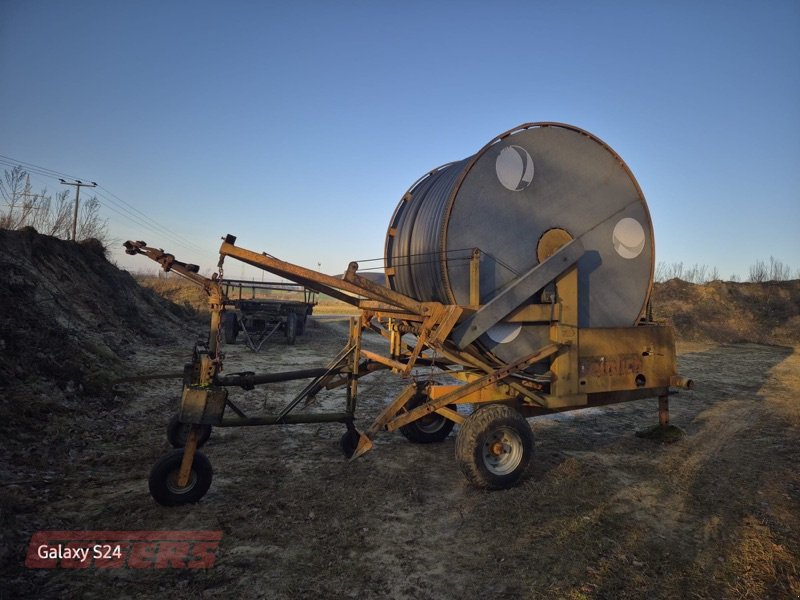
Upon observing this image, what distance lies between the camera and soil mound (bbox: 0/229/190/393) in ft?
24.7

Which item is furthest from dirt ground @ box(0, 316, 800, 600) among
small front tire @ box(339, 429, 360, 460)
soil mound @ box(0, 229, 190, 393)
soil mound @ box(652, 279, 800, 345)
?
soil mound @ box(652, 279, 800, 345)

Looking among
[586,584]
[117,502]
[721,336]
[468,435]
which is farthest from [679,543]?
[721,336]

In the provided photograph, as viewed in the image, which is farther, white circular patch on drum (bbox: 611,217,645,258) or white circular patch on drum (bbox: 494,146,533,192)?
white circular patch on drum (bbox: 611,217,645,258)

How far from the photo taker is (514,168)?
18.2 ft

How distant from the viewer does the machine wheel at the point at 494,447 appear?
15.6ft

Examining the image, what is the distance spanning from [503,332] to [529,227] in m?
1.40

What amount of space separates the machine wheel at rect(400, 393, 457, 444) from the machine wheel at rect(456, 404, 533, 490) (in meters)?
1.49

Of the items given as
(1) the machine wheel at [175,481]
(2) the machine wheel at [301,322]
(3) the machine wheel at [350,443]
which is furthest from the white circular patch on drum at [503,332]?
(2) the machine wheel at [301,322]

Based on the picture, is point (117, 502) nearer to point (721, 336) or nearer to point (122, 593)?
point (122, 593)

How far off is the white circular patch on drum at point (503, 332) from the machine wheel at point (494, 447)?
778 mm

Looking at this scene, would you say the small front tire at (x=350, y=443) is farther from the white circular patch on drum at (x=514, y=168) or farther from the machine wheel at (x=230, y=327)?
the machine wheel at (x=230, y=327)

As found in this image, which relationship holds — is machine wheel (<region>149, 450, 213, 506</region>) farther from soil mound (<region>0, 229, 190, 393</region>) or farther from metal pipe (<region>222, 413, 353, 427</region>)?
soil mound (<region>0, 229, 190, 393</region>)

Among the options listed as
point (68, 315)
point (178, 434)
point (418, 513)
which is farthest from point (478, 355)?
point (68, 315)

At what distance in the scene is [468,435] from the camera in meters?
4.77
